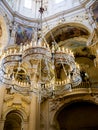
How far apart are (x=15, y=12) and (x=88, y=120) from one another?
319 inches

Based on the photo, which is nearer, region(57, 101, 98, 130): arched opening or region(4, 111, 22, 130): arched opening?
region(4, 111, 22, 130): arched opening

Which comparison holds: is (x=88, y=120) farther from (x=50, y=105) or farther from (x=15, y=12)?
(x=15, y=12)

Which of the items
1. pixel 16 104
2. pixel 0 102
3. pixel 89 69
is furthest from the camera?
pixel 89 69

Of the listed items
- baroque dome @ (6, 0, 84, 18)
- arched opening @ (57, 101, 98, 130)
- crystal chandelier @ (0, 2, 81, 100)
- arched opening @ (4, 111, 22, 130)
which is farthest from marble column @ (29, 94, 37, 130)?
baroque dome @ (6, 0, 84, 18)

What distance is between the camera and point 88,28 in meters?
11.4

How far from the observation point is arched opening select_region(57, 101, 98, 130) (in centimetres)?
1306

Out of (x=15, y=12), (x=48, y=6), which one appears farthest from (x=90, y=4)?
(x=15, y=12)

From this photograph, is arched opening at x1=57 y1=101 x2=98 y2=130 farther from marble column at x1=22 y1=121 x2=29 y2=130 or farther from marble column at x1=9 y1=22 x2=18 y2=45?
marble column at x1=9 y1=22 x2=18 y2=45

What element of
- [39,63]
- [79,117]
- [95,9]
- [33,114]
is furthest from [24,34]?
[79,117]

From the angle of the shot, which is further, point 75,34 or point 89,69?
point 89,69

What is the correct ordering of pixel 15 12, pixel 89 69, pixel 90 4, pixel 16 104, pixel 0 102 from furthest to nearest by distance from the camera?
1. pixel 89 69
2. pixel 15 12
3. pixel 90 4
4. pixel 16 104
5. pixel 0 102

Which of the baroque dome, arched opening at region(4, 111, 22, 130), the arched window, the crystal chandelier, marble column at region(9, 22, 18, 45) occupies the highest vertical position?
the arched window

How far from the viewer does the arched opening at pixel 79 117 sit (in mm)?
13062

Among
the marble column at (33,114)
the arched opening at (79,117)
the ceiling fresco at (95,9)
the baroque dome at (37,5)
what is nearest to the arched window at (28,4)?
the baroque dome at (37,5)
